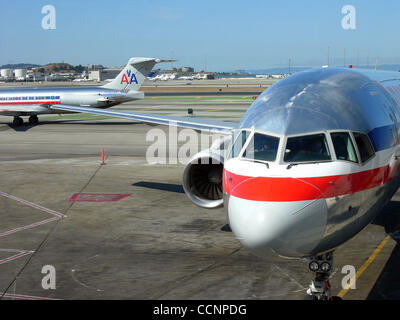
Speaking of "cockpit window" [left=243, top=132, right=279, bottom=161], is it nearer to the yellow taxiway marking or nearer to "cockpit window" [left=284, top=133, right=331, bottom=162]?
"cockpit window" [left=284, top=133, right=331, bottom=162]

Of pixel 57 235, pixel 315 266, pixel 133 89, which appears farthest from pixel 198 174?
pixel 133 89

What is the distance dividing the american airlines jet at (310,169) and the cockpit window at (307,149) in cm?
2

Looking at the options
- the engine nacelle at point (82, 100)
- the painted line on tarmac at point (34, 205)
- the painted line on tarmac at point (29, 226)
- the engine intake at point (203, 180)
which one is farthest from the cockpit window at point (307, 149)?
the engine nacelle at point (82, 100)

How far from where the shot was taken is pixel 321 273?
886cm

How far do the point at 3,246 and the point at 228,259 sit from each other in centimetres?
654

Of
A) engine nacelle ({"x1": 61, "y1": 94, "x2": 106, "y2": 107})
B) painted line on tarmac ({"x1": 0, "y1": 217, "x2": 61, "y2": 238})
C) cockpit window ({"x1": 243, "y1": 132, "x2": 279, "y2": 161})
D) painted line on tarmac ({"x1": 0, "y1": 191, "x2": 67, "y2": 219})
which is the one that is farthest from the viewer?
engine nacelle ({"x1": 61, "y1": 94, "x2": 106, "y2": 107})

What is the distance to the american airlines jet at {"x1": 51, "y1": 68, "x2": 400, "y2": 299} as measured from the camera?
7.45m

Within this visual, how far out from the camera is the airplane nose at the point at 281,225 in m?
7.36

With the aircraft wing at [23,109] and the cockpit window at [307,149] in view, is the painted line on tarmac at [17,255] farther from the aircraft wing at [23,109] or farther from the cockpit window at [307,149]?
the aircraft wing at [23,109]

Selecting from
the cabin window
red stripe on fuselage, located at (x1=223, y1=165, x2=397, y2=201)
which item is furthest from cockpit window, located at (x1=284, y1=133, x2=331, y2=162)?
the cabin window

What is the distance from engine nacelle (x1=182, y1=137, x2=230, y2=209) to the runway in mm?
1804

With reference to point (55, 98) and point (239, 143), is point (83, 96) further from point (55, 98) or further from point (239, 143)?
point (239, 143)

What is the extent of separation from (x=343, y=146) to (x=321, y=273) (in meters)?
2.37

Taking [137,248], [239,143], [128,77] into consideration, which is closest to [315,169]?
[239,143]
